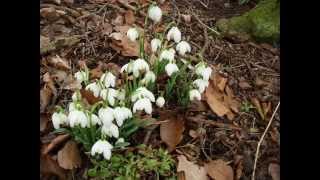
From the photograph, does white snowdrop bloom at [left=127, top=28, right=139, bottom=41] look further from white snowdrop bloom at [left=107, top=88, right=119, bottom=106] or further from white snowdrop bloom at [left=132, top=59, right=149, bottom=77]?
white snowdrop bloom at [left=107, top=88, right=119, bottom=106]

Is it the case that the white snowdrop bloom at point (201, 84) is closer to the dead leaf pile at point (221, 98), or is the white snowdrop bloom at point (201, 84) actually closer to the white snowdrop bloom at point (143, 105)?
the dead leaf pile at point (221, 98)

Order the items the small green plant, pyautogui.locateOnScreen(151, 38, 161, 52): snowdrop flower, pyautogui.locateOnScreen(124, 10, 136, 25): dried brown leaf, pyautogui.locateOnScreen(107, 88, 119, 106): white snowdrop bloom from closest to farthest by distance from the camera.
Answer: pyautogui.locateOnScreen(107, 88, 119, 106): white snowdrop bloom, pyautogui.locateOnScreen(151, 38, 161, 52): snowdrop flower, the small green plant, pyautogui.locateOnScreen(124, 10, 136, 25): dried brown leaf

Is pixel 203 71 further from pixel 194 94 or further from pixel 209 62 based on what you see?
pixel 209 62

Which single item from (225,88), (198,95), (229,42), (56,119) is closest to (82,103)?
(56,119)

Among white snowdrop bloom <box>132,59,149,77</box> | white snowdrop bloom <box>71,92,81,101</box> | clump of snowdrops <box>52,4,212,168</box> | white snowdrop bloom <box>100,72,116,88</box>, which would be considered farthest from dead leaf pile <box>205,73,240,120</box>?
white snowdrop bloom <box>71,92,81,101</box>

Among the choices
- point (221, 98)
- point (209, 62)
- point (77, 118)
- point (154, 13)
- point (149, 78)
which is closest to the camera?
point (77, 118)

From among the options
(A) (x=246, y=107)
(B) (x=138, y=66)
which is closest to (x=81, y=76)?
(B) (x=138, y=66)
